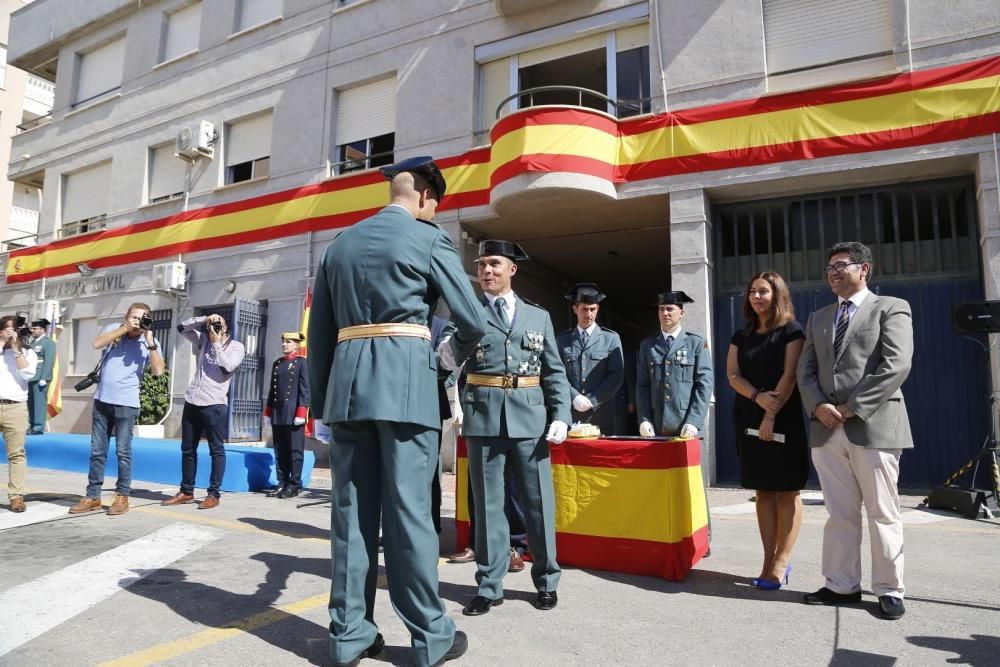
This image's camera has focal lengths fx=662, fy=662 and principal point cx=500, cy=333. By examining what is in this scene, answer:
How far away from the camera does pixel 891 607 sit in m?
3.39

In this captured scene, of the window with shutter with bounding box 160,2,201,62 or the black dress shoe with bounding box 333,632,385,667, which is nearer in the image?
the black dress shoe with bounding box 333,632,385,667

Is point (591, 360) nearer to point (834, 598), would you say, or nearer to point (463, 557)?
point (463, 557)

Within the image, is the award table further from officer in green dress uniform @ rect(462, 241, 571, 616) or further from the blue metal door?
the blue metal door

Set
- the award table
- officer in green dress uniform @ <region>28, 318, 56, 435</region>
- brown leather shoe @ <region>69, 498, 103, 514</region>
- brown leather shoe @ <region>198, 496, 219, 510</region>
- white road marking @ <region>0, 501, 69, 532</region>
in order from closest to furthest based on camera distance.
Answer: the award table → white road marking @ <region>0, 501, 69, 532</region> → brown leather shoe @ <region>69, 498, 103, 514</region> → brown leather shoe @ <region>198, 496, 219, 510</region> → officer in green dress uniform @ <region>28, 318, 56, 435</region>

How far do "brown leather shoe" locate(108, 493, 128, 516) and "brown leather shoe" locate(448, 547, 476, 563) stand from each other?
3.37 meters

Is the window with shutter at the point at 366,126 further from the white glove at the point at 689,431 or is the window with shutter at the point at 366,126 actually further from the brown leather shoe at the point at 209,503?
the white glove at the point at 689,431

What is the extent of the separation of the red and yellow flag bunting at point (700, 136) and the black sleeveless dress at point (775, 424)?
5.72 metres

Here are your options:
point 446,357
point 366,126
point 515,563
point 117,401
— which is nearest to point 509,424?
point 446,357

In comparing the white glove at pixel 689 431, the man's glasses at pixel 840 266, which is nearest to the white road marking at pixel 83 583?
the white glove at pixel 689 431

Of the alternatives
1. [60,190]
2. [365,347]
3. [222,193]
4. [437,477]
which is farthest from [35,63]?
[365,347]

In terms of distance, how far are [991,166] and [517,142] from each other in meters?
6.02

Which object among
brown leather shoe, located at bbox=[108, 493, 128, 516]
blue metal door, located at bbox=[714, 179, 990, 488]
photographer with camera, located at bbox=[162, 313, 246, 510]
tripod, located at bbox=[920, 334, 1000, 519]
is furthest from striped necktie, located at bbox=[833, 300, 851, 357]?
brown leather shoe, located at bbox=[108, 493, 128, 516]

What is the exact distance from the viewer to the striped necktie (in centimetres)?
375

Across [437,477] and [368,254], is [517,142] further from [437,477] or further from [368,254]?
[368,254]
